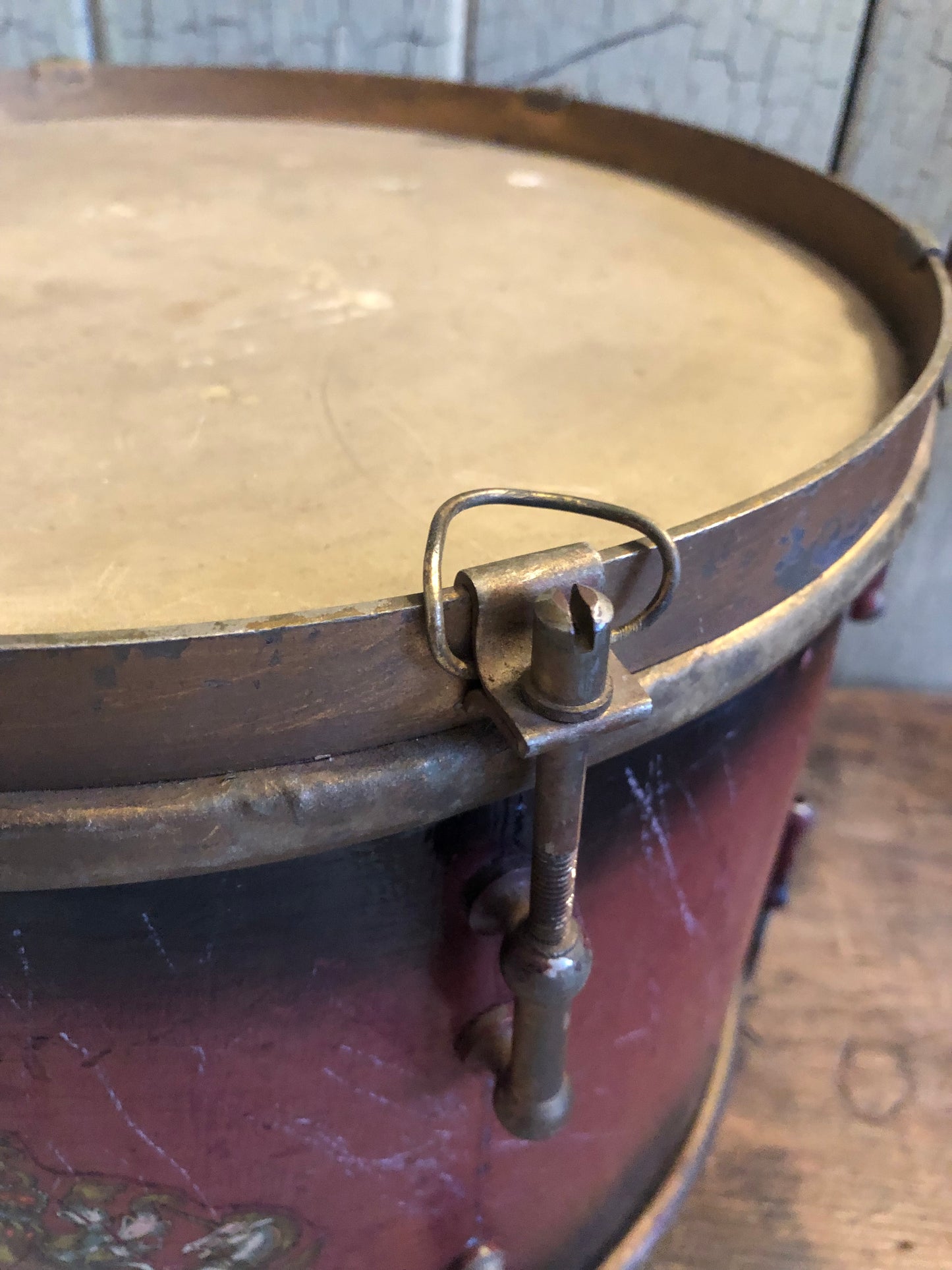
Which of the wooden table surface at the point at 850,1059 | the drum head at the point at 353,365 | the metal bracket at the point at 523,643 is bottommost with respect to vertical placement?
the wooden table surface at the point at 850,1059

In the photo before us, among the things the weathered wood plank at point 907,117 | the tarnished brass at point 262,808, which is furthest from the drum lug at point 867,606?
the weathered wood plank at point 907,117

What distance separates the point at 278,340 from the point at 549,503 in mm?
378

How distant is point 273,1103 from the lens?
2.00 feet

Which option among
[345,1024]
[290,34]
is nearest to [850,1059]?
[345,1024]

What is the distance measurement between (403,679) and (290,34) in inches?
45.7

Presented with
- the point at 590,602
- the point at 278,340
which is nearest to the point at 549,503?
the point at 590,602

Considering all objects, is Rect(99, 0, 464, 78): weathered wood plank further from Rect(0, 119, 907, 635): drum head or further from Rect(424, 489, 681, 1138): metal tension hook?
Rect(424, 489, 681, 1138): metal tension hook

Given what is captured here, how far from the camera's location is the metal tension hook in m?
0.44

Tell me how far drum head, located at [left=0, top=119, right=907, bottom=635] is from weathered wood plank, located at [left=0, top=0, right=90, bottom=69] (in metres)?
0.26

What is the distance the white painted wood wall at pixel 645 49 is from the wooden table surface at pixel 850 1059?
3.06ft

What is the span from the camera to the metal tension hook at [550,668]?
1.43 feet

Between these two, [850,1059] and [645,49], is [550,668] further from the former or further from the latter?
[645,49]

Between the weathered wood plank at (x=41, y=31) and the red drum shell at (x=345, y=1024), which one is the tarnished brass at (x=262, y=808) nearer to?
the red drum shell at (x=345, y=1024)

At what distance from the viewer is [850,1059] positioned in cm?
125
